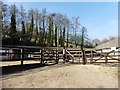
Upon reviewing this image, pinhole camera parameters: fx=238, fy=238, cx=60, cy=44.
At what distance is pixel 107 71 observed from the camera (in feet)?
45.1

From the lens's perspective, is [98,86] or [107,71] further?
[107,71]

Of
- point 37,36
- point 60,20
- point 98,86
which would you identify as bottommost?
point 98,86

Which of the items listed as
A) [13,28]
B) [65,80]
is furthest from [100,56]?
[13,28]

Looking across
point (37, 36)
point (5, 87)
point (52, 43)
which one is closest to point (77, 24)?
point (52, 43)

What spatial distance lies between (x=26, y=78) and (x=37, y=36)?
2095 inches

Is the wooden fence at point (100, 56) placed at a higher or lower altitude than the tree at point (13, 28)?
lower

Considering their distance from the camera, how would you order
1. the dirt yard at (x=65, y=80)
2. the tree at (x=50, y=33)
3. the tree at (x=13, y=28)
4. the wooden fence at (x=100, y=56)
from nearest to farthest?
the dirt yard at (x=65, y=80) < the wooden fence at (x=100, y=56) < the tree at (x=13, y=28) < the tree at (x=50, y=33)

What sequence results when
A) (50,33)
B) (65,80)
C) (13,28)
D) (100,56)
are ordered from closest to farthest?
(65,80) → (100,56) → (13,28) → (50,33)

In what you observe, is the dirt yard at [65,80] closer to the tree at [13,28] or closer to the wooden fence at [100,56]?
the wooden fence at [100,56]

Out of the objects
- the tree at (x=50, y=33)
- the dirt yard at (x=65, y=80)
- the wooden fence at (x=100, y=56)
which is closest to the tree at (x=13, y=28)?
the tree at (x=50, y=33)

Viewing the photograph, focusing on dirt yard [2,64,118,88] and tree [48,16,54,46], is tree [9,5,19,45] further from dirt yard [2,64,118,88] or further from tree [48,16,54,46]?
dirt yard [2,64,118,88]

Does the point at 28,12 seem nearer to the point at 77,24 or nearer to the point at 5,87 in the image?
the point at 77,24

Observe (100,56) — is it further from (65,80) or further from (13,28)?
(13,28)

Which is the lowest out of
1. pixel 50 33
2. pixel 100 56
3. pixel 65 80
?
pixel 65 80
